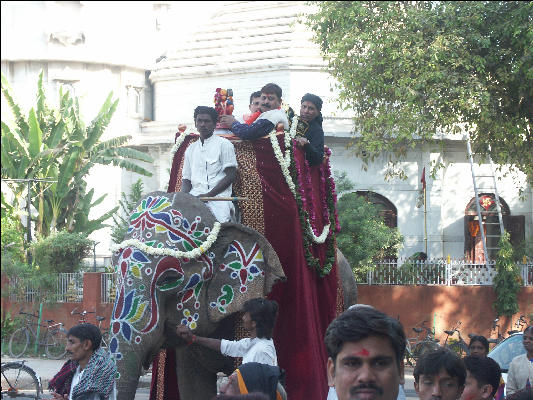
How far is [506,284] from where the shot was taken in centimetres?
1962

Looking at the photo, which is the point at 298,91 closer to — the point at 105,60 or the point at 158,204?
the point at 105,60

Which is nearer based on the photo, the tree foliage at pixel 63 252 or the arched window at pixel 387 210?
the tree foliage at pixel 63 252

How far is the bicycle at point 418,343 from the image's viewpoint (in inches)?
693

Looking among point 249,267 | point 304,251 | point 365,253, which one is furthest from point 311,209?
point 365,253

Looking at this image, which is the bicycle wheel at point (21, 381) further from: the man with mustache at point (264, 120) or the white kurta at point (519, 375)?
the white kurta at point (519, 375)

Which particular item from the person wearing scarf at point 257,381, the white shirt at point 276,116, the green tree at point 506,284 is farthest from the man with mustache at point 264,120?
the green tree at point 506,284

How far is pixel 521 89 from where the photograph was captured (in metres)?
16.9

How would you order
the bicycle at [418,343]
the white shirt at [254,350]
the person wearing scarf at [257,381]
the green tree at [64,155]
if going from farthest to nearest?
the bicycle at [418,343], the green tree at [64,155], the white shirt at [254,350], the person wearing scarf at [257,381]

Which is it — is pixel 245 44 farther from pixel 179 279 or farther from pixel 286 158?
pixel 179 279

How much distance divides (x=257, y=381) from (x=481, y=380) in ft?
3.97

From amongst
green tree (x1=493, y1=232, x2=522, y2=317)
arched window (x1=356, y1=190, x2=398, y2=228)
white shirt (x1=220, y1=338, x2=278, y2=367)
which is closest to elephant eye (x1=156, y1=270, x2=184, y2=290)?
white shirt (x1=220, y1=338, x2=278, y2=367)

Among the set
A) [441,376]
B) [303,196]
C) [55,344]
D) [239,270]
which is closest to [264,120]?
[303,196]

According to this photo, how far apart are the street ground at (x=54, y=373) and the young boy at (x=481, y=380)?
28.9 ft

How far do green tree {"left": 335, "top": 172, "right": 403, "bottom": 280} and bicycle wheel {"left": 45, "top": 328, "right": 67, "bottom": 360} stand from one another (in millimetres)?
5665
